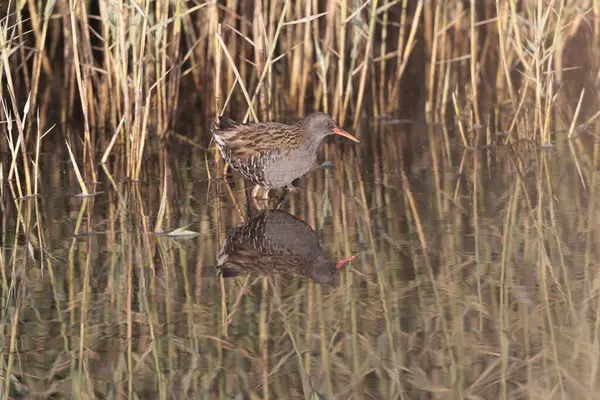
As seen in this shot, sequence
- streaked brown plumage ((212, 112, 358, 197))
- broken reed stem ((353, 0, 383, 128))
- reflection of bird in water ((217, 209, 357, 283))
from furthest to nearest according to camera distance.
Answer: broken reed stem ((353, 0, 383, 128)), streaked brown plumage ((212, 112, 358, 197)), reflection of bird in water ((217, 209, 357, 283))

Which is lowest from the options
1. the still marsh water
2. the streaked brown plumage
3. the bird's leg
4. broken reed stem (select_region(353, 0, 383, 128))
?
the still marsh water

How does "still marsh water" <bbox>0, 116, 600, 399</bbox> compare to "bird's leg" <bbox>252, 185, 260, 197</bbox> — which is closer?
"still marsh water" <bbox>0, 116, 600, 399</bbox>

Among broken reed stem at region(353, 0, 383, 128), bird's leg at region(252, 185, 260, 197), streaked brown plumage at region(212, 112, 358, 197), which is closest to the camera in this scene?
streaked brown plumage at region(212, 112, 358, 197)

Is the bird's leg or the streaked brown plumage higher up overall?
the streaked brown plumage

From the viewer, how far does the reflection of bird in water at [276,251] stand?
200 inches

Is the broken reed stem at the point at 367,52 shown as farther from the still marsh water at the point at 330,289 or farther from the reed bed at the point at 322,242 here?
the still marsh water at the point at 330,289

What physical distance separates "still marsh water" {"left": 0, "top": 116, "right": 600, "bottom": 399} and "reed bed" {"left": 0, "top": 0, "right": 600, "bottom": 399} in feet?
0.04

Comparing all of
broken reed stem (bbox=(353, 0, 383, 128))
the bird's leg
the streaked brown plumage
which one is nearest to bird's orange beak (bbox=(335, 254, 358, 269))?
the streaked brown plumage

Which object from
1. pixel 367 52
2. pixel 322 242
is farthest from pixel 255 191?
pixel 367 52

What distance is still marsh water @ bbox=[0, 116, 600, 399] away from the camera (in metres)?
3.92

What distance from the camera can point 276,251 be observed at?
5422 millimetres

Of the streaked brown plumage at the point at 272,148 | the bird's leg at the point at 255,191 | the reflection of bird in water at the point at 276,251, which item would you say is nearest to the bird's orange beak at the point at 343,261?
the reflection of bird in water at the point at 276,251

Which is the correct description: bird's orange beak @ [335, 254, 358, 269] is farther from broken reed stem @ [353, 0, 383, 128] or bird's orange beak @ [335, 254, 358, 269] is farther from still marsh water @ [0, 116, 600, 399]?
broken reed stem @ [353, 0, 383, 128]

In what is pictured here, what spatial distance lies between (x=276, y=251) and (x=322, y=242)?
0.25 m
